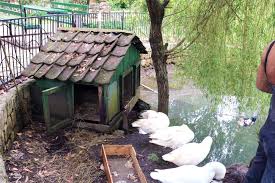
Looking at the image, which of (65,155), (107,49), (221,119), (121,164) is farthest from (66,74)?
(221,119)

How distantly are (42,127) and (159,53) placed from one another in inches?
99.4

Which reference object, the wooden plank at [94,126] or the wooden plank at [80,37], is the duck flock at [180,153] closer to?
the wooden plank at [94,126]

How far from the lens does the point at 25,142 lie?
Result: 514 centimetres

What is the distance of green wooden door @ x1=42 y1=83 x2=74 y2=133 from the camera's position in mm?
5238

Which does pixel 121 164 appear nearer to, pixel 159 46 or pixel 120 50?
pixel 120 50

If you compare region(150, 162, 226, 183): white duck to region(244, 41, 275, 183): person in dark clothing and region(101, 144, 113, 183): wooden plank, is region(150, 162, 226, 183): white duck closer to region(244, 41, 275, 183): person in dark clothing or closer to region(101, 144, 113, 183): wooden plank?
region(101, 144, 113, 183): wooden plank

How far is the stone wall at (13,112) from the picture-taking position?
470 cm

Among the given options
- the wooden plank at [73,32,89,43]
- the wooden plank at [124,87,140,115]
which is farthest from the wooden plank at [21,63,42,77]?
the wooden plank at [124,87,140,115]

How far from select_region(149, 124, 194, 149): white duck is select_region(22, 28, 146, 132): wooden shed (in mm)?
781

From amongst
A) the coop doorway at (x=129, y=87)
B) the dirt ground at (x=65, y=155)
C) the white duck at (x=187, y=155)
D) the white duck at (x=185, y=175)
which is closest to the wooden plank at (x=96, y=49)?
the coop doorway at (x=129, y=87)

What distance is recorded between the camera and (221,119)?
879 cm

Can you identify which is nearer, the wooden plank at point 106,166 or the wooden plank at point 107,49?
the wooden plank at point 106,166

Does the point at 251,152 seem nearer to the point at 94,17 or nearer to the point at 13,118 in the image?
the point at 13,118

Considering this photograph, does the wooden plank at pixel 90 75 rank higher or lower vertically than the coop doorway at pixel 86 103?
higher
